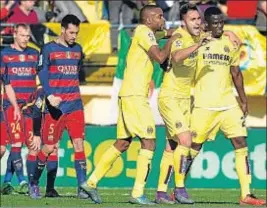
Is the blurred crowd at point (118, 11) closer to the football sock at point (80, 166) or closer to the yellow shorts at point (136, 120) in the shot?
the football sock at point (80, 166)

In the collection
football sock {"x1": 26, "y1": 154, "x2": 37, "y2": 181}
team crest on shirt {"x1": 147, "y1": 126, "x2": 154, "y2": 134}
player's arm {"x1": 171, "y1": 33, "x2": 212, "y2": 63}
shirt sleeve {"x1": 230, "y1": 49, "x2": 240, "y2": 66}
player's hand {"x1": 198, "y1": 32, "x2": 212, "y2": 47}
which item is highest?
player's hand {"x1": 198, "y1": 32, "x2": 212, "y2": 47}

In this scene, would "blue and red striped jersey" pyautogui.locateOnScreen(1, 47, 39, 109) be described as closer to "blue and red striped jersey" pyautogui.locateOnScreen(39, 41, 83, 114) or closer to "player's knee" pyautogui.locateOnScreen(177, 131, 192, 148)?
"blue and red striped jersey" pyautogui.locateOnScreen(39, 41, 83, 114)

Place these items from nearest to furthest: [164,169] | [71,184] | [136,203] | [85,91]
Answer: [136,203]
[164,169]
[71,184]
[85,91]

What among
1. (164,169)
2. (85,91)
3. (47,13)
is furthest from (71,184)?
(164,169)

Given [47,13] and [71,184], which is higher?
[47,13]

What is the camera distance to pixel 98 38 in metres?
20.3

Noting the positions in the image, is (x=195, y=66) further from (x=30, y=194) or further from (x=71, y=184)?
(x=71, y=184)

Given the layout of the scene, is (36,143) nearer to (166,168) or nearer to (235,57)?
(166,168)

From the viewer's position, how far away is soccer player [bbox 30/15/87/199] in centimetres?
1476

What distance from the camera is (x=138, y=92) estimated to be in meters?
13.4

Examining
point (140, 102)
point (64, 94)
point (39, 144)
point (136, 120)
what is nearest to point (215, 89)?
point (140, 102)

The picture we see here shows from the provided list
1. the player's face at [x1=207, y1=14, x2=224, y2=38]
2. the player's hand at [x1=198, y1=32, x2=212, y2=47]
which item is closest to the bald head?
the player's hand at [x1=198, y1=32, x2=212, y2=47]

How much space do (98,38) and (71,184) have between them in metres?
2.85

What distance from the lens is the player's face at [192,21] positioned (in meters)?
13.7
